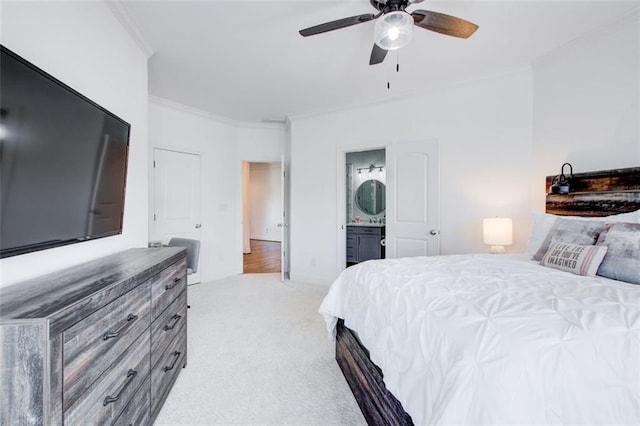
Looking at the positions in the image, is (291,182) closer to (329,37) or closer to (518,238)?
(329,37)

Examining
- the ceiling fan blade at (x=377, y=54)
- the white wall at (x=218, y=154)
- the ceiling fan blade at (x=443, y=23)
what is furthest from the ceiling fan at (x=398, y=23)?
the white wall at (x=218, y=154)

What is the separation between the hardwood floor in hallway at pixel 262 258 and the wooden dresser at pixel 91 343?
11.7 feet

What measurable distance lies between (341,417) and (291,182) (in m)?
3.56

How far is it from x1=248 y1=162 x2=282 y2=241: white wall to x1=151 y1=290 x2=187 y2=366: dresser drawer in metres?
6.70

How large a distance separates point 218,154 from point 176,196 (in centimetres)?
102

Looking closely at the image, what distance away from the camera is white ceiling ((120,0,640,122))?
2150 mm

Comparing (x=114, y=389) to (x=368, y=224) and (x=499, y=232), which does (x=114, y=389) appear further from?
(x=368, y=224)

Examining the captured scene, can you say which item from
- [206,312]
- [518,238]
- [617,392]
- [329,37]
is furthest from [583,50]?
[206,312]

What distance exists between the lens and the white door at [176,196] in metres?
4.05

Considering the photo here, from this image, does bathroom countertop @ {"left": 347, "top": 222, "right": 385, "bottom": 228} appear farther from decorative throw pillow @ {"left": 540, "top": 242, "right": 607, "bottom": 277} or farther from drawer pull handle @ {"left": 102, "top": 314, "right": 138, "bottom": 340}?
drawer pull handle @ {"left": 102, "top": 314, "right": 138, "bottom": 340}

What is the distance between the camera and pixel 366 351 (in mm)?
1651

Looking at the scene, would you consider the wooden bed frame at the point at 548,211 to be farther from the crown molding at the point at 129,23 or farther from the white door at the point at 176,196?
the white door at the point at 176,196

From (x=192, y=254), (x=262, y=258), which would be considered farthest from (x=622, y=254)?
(x=262, y=258)

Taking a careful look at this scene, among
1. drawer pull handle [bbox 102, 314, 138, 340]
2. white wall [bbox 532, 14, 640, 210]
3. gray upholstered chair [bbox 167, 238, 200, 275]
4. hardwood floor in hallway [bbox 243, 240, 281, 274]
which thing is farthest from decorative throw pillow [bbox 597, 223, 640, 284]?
hardwood floor in hallway [bbox 243, 240, 281, 274]
